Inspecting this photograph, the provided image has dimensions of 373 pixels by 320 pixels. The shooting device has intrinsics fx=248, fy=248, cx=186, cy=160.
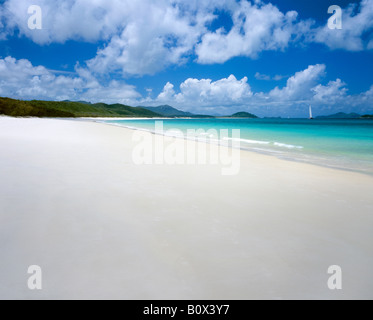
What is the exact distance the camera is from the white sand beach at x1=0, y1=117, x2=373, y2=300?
2139 mm

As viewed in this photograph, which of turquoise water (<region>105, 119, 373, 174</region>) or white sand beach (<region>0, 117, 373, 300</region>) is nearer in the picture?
white sand beach (<region>0, 117, 373, 300</region>)

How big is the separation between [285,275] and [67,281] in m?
1.96

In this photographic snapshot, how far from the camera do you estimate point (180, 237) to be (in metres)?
2.98

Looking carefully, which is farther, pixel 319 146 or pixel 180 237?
pixel 319 146

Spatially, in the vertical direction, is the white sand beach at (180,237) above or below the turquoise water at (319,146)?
below

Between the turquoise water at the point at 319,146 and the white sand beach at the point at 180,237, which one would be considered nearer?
the white sand beach at the point at 180,237

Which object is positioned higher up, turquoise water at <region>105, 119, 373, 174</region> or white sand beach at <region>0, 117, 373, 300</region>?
turquoise water at <region>105, 119, 373, 174</region>

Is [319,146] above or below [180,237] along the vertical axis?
above

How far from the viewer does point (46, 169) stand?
242 inches

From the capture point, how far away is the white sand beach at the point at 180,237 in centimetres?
214

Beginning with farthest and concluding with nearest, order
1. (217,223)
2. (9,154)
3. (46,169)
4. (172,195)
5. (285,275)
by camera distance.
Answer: (9,154) → (46,169) → (172,195) → (217,223) → (285,275)
